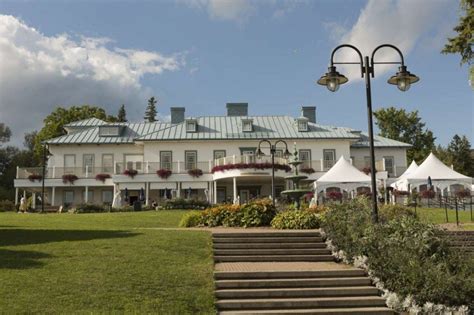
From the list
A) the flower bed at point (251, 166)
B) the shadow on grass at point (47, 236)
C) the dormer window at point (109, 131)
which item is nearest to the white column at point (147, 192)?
the flower bed at point (251, 166)

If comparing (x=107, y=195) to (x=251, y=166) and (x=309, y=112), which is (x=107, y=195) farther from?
(x=309, y=112)

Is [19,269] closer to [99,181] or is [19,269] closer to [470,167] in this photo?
[99,181]

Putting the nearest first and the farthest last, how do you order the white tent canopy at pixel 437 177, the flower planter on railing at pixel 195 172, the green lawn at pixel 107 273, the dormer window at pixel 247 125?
the green lawn at pixel 107 273, the white tent canopy at pixel 437 177, the flower planter on railing at pixel 195 172, the dormer window at pixel 247 125

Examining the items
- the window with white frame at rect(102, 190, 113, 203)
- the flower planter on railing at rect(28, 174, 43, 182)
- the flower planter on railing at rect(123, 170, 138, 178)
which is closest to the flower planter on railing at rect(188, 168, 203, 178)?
the flower planter on railing at rect(123, 170, 138, 178)

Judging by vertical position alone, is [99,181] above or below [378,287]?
above

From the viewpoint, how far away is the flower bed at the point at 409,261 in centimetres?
911

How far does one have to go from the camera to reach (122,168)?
40.2 metres

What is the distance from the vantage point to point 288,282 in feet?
34.7

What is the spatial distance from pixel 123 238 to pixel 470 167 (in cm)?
5590

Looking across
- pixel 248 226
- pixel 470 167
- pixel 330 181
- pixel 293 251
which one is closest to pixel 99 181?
pixel 330 181

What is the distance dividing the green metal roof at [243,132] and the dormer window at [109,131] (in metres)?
4.11

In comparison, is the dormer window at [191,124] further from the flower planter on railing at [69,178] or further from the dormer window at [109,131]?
the flower planter on railing at [69,178]

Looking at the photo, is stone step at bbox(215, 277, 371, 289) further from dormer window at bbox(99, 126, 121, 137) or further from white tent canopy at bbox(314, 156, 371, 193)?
dormer window at bbox(99, 126, 121, 137)

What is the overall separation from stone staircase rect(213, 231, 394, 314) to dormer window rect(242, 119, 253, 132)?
29.3 metres
